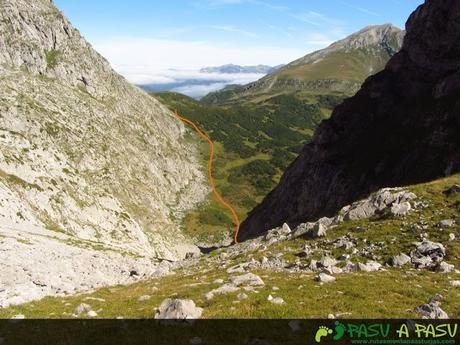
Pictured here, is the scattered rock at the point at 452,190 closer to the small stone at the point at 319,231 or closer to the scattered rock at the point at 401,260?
the scattered rock at the point at 401,260

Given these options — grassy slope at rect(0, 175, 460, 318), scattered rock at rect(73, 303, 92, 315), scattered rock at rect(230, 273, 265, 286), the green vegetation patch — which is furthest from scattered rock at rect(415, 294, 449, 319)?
the green vegetation patch

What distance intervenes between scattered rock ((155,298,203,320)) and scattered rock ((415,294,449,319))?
423 inches

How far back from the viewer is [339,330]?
17156 mm

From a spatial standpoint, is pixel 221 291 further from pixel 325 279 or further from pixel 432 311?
pixel 432 311

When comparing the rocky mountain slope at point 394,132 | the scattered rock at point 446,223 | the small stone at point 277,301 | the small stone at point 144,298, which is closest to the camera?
the small stone at point 277,301

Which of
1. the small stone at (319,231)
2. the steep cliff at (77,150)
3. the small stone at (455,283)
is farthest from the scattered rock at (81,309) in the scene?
the steep cliff at (77,150)

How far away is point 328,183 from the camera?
281 ft

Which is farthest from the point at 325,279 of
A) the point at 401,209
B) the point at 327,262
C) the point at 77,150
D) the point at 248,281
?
the point at 77,150

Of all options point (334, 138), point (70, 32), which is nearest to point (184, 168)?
point (70, 32)

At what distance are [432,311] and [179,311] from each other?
12133 mm

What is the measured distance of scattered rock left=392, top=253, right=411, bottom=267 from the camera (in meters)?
30.0

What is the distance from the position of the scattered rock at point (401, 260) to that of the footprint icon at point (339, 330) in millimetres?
14646

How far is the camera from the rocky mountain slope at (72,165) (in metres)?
53.8

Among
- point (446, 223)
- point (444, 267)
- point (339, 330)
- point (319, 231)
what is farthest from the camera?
point (319, 231)
